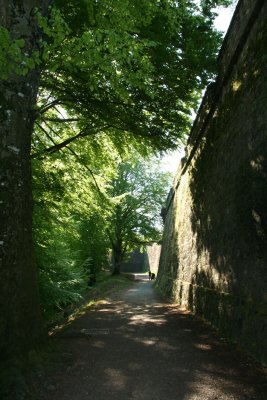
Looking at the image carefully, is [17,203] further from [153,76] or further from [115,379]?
[153,76]

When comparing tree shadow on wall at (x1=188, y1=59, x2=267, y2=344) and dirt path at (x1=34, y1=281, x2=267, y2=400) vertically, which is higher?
tree shadow on wall at (x1=188, y1=59, x2=267, y2=344)

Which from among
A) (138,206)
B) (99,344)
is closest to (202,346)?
(99,344)

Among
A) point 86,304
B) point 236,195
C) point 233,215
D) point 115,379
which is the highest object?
point 236,195

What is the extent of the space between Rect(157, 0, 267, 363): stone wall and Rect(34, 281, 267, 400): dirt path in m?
0.53

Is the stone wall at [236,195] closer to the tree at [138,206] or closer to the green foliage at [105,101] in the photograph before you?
the green foliage at [105,101]

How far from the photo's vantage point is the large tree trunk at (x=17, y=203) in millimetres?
4367

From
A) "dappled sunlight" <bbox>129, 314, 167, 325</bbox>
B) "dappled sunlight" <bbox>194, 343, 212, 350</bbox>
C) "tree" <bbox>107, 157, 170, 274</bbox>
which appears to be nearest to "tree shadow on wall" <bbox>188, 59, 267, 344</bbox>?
"dappled sunlight" <bbox>194, 343, 212, 350</bbox>

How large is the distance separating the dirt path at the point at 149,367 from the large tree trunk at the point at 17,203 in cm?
73

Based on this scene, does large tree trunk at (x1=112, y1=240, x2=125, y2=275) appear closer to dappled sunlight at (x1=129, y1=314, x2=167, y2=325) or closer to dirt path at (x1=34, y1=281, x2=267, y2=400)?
dappled sunlight at (x1=129, y1=314, x2=167, y2=325)

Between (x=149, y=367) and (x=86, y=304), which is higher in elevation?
(x=149, y=367)

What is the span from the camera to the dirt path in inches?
158

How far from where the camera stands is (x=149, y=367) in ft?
15.7

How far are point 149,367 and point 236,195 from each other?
3.46m

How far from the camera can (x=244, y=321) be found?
5.61 m
